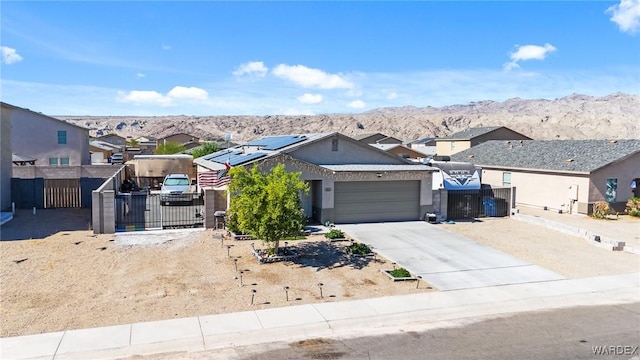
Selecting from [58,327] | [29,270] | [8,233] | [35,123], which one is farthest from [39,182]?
[58,327]

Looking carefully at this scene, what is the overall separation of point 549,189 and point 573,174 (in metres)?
1.93

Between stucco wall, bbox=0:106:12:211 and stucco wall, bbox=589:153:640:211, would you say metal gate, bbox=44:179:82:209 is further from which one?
stucco wall, bbox=589:153:640:211

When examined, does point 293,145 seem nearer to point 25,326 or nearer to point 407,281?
point 407,281

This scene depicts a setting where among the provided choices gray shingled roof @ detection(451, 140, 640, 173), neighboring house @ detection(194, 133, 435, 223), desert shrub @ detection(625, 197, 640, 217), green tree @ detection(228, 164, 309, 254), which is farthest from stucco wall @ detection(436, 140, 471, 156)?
green tree @ detection(228, 164, 309, 254)

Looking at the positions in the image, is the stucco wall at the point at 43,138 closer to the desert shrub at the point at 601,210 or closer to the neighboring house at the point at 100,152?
the neighboring house at the point at 100,152

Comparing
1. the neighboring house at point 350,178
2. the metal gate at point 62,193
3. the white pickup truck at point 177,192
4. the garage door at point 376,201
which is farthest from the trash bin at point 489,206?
the metal gate at point 62,193

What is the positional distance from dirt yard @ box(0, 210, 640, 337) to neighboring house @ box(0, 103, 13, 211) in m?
3.23

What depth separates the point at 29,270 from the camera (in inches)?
610

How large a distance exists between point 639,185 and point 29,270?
3277 centimetres

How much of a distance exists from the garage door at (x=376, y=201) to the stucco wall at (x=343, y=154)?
5.12 ft

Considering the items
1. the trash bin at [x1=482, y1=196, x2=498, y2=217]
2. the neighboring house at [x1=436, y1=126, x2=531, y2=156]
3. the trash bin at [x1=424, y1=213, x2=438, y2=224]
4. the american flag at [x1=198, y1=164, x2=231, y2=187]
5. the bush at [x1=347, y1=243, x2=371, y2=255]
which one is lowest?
the bush at [x1=347, y1=243, x2=371, y2=255]

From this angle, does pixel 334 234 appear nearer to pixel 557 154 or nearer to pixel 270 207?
pixel 270 207

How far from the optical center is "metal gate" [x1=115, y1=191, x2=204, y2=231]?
2183 centimetres

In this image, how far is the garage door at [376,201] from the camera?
24.2 metres
